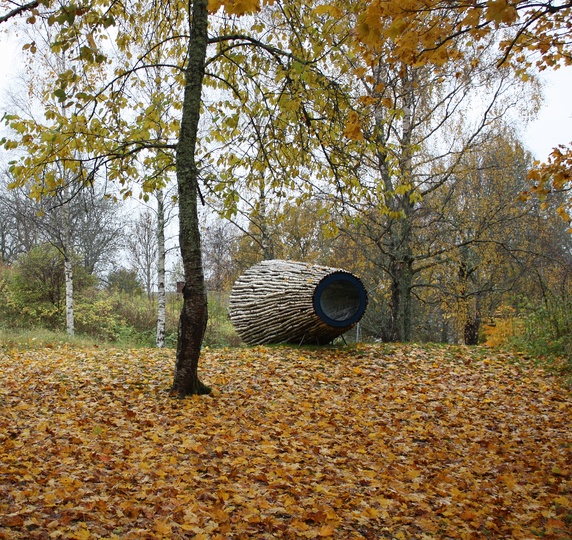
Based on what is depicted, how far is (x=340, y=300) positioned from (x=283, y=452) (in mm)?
5172

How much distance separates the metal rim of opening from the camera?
8453 millimetres

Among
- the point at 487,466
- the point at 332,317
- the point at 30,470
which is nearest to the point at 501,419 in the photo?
the point at 487,466

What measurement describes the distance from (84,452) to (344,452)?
2.27 m

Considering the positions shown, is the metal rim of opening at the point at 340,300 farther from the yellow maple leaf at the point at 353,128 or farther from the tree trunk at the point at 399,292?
the yellow maple leaf at the point at 353,128

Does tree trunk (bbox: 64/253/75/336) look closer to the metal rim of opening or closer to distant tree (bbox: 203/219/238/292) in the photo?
distant tree (bbox: 203/219/238/292)

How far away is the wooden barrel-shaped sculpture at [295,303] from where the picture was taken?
8547 millimetres

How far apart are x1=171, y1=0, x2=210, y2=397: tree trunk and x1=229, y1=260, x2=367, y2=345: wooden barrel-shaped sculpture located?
10.0 ft

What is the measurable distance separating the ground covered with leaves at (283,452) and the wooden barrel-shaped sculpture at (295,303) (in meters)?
1.12

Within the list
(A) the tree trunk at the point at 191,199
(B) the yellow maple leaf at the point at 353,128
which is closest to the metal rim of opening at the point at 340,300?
(A) the tree trunk at the point at 191,199

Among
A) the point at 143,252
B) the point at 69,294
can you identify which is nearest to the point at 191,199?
the point at 69,294

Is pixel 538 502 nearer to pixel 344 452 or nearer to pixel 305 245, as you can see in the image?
pixel 344 452

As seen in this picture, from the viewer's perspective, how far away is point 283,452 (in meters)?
4.46

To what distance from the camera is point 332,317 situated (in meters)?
9.09

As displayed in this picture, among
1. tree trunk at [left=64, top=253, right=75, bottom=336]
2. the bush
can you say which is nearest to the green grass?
tree trunk at [left=64, top=253, right=75, bottom=336]
